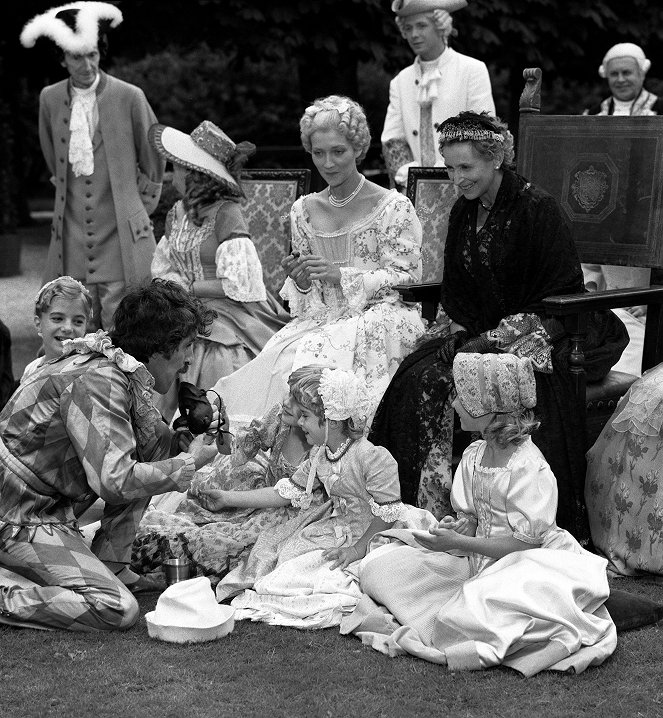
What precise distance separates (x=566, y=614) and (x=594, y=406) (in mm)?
1472

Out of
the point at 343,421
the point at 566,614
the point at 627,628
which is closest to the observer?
the point at 566,614

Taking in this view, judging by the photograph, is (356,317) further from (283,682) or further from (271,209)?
(283,682)

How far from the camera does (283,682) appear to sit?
354 cm

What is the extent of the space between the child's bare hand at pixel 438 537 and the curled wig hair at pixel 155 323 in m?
1.04

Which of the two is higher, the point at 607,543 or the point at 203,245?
the point at 203,245

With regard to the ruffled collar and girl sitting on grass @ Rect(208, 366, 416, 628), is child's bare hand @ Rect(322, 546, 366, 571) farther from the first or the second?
the ruffled collar

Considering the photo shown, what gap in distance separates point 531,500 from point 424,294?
174 cm

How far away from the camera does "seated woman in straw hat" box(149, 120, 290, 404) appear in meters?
5.88

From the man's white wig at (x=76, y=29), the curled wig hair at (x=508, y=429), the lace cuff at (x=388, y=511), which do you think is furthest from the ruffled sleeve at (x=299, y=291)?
the man's white wig at (x=76, y=29)

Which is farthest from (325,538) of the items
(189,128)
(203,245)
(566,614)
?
(189,128)

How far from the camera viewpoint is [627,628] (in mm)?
3834

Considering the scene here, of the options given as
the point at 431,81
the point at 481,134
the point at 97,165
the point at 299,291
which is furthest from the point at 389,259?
the point at 97,165

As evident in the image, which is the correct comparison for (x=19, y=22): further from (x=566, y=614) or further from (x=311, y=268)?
(x=566, y=614)

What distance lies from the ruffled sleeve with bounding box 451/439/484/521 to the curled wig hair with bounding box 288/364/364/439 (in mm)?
442
